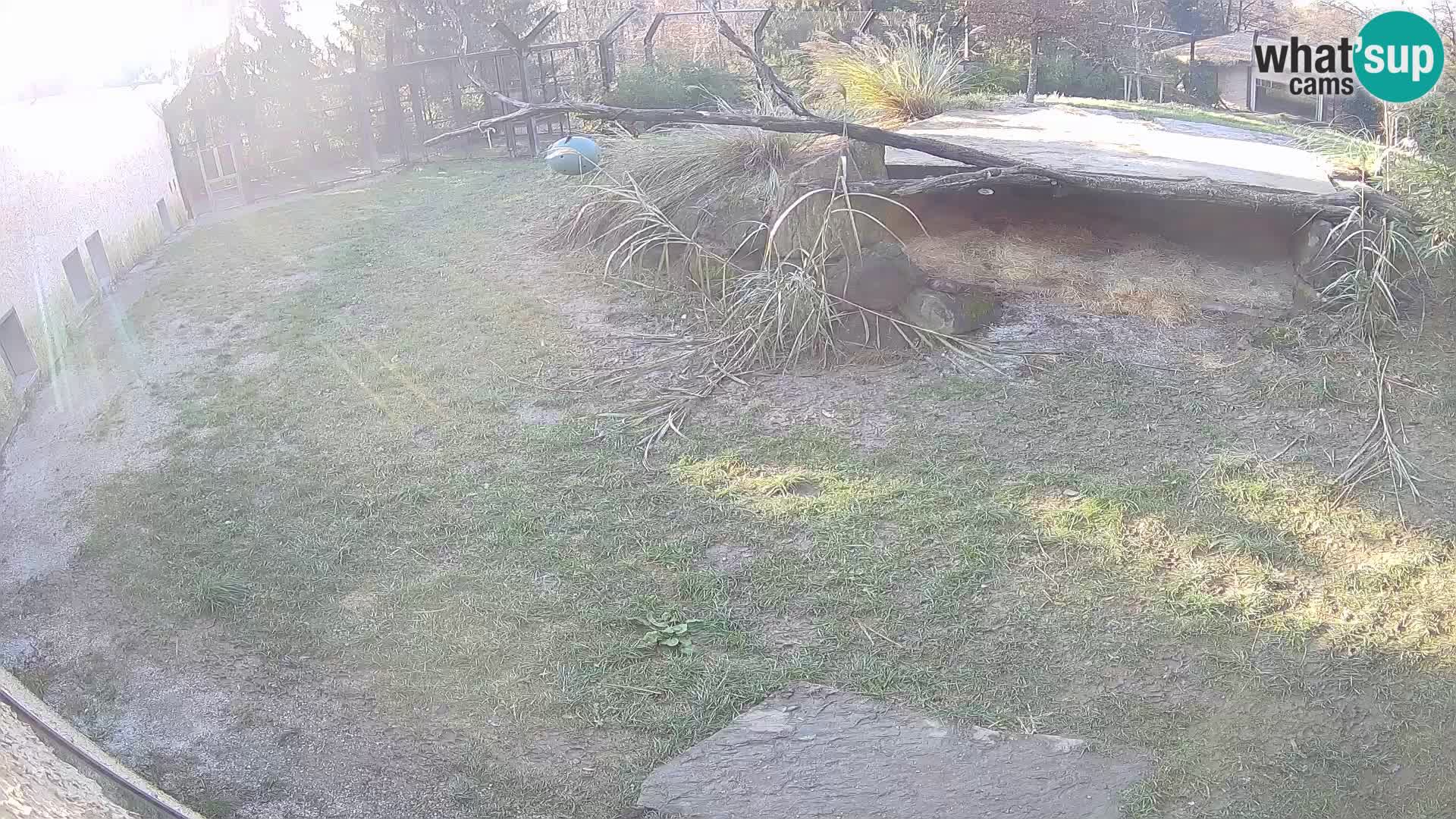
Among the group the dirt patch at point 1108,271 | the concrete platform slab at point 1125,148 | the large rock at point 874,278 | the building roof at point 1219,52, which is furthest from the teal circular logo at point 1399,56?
the building roof at point 1219,52

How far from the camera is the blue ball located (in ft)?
33.5

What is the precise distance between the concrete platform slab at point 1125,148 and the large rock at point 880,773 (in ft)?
13.4

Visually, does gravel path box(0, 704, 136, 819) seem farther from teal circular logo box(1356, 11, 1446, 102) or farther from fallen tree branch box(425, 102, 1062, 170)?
teal circular logo box(1356, 11, 1446, 102)

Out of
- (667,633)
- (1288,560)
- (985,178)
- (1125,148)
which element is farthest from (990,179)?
(667,633)

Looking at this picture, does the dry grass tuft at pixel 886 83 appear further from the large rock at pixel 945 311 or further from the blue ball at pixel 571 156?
the large rock at pixel 945 311

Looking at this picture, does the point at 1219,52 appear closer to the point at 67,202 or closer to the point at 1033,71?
the point at 1033,71

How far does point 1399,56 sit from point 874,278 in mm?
3272

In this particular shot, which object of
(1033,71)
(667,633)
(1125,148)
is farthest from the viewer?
(1033,71)

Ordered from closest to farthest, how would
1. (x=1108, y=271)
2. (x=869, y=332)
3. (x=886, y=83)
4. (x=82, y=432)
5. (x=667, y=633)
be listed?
(x=667, y=633), (x=82, y=432), (x=869, y=332), (x=1108, y=271), (x=886, y=83)

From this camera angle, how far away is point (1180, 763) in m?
2.74

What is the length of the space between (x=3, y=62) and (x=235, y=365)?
2.62 metres

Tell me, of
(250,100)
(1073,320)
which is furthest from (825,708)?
(250,100)

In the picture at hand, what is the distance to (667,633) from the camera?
132 inches

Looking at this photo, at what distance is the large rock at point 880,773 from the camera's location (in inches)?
105
